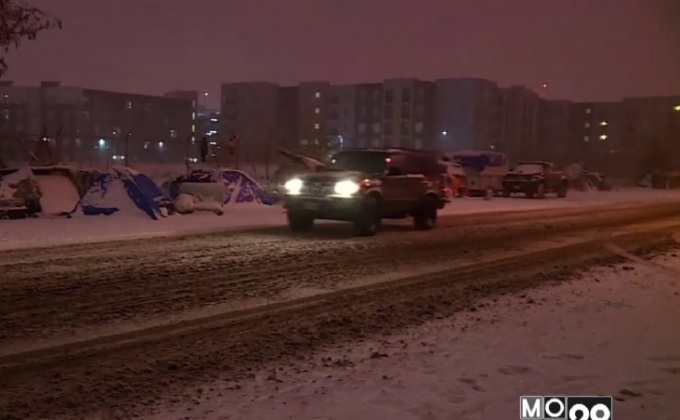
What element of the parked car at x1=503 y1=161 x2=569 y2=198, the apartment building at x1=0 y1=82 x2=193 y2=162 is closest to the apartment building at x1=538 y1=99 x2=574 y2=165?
the apartment building at x1=0 y1=82 x2=193 y2=162

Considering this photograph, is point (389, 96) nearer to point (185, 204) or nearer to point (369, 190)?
point (185, 204)

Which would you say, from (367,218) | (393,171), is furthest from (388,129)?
(367,218)

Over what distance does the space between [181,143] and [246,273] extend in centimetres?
8426

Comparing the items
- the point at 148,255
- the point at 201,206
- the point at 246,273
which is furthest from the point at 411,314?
the point at 201,206

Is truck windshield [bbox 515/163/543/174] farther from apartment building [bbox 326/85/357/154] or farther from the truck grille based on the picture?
apartment building [bbox 326/85/357/154]

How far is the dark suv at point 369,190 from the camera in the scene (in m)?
18.5

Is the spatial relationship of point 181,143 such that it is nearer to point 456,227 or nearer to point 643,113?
point 643,113

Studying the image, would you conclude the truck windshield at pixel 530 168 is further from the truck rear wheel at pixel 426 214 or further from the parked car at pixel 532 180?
the truck rear wheel at pixel 426 214

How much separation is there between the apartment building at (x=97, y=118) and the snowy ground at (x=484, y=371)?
69834mm

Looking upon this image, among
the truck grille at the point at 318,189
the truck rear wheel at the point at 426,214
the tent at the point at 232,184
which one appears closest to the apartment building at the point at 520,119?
the tent at the point at 232,184

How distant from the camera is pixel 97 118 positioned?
115750mm

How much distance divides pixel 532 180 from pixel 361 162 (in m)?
23.2

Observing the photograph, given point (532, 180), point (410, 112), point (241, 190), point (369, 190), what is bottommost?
point (241, 190)

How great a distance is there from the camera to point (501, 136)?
397ft
